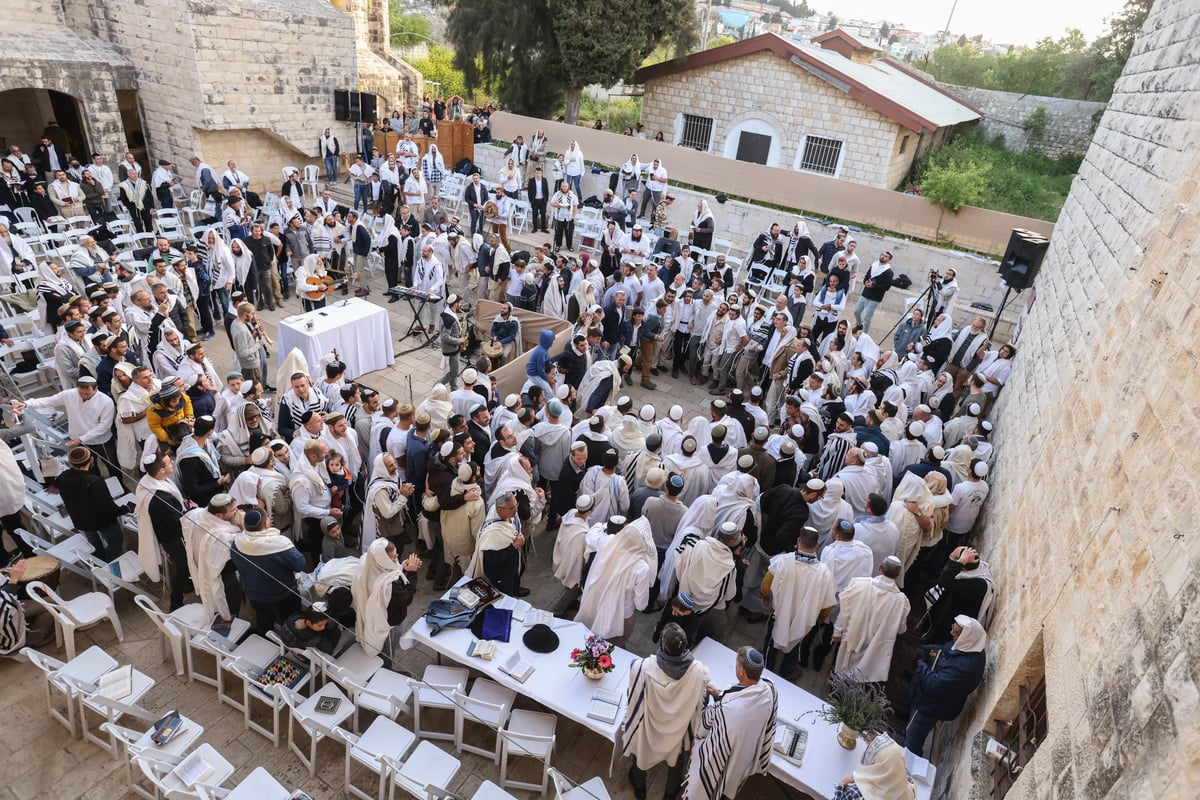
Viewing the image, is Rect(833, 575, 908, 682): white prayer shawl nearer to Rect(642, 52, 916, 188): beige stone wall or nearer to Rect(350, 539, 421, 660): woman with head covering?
Rect(350, 539, 421, 660): woman with head covering

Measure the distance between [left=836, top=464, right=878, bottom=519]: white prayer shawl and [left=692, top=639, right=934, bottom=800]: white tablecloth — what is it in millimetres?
2365

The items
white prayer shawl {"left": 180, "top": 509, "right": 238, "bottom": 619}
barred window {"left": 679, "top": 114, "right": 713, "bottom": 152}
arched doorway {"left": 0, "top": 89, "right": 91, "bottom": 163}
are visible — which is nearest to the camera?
white prayer shawl {"left": 180, "top": 509, "right": 238, "bottom": 619}

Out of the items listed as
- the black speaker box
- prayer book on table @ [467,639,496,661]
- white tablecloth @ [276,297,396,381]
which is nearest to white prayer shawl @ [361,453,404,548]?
prayer book on table @ [467,639,496,661]

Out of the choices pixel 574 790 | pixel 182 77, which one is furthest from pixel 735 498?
pixel 182 77

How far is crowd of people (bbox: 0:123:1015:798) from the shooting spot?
16.8 ft

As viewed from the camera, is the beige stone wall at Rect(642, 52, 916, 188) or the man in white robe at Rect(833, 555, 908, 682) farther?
the beige stone wall at Rect(642, 52, 916, 188)

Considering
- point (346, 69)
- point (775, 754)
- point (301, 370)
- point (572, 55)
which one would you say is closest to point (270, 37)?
point (346, 69)

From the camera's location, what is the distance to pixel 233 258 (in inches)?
436

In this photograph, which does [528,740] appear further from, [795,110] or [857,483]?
[795,110]

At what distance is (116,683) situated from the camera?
4.92 meters

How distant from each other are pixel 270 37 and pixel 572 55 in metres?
8.62

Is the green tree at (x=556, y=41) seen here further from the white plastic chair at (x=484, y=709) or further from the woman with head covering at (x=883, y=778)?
the woman with head covering at (x=883, y=778)

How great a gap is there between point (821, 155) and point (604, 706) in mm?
19911

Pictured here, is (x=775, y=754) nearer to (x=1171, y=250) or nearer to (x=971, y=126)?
(x=1171, y=250)
